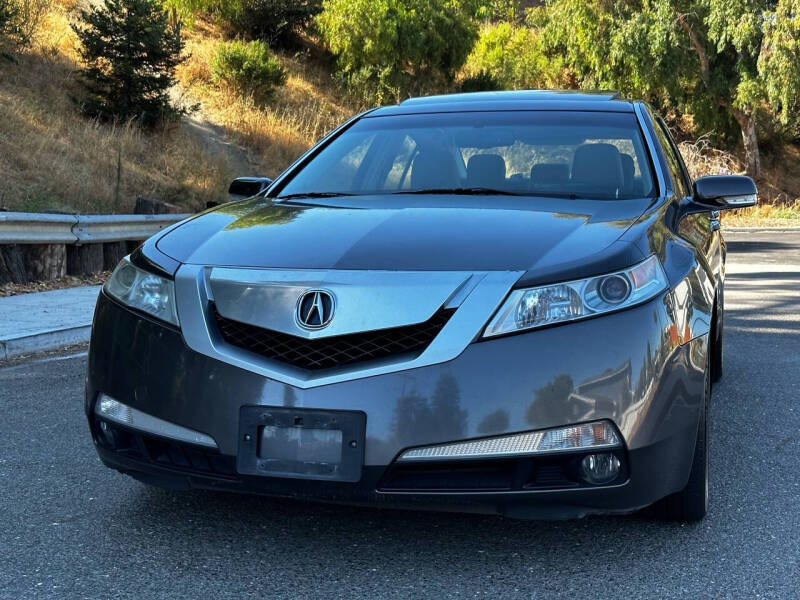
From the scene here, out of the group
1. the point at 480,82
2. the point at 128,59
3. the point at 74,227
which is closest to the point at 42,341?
the point at 74,227

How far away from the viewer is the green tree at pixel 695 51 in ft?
96.1

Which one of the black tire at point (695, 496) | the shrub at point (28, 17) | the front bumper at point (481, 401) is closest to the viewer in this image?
the front bumper at point (481, 401)

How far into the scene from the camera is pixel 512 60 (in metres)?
38.8

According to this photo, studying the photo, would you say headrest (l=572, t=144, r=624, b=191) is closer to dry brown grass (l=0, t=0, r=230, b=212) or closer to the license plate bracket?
the license plate bracket

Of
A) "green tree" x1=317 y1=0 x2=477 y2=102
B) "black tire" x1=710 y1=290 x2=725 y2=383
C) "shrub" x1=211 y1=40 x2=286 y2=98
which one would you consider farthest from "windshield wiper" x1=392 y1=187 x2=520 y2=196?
"green tree" x1=317 y1=0 x2=477 y2=102

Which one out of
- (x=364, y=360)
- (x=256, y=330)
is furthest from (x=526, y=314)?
(x=256, y=330)

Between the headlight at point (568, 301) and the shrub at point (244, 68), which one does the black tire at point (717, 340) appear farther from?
the shrub at point (244, 68)

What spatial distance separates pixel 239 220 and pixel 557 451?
1.59 meters

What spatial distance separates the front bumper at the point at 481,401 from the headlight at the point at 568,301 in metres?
0.04

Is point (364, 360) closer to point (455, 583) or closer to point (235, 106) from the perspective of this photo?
point (455, 583)

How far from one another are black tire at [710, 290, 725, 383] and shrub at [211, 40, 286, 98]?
24.6 metres

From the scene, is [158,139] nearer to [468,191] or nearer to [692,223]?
[468,191]

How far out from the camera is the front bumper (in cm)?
298

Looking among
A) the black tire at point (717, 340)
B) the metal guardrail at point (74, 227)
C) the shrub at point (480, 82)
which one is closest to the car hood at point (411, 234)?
the black tire at point (717, 340)
